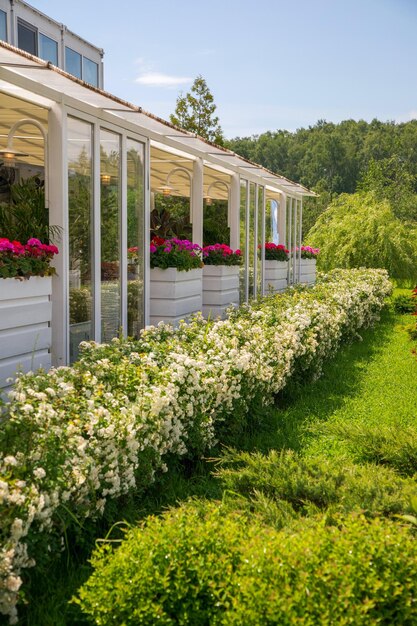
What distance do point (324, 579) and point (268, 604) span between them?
0.22 meters

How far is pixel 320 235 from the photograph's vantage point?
25.0 metres

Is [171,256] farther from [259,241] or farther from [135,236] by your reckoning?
[259,241]

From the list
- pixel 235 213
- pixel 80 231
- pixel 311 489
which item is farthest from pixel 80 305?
pixel 235 213

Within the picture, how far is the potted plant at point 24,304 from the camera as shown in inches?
226

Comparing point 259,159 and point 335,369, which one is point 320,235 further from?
point 259,159

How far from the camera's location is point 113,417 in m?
4.08

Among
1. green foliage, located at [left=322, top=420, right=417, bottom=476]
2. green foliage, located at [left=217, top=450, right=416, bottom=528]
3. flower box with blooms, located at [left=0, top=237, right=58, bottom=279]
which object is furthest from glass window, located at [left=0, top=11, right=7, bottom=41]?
green foliage, located at [left=217, top=450, right=416, bottom=528]

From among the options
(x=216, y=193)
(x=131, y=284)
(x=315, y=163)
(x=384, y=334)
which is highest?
(x=315, y=163)

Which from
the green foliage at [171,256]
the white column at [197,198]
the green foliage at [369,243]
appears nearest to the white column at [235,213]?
the white column at [197,198]

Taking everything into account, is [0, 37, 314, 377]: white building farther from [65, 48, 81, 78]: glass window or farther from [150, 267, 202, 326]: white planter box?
[65, 48, 81, 78]: glass window

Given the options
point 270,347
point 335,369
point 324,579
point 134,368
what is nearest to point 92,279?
point 270,347

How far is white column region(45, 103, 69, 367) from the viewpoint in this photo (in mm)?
6797

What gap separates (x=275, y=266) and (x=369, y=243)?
26.3 ft

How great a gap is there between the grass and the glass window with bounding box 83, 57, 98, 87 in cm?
1268
